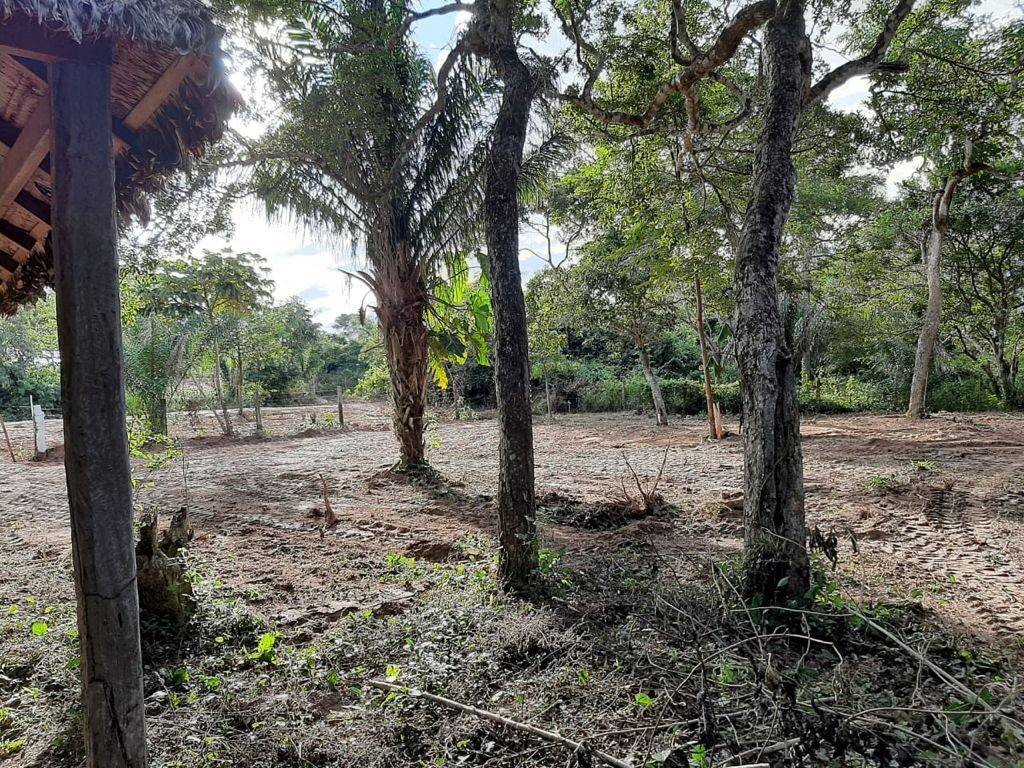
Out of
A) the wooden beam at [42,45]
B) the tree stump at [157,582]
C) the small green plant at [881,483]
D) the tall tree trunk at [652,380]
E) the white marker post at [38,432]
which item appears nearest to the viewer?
the wooden beam at [42,45]

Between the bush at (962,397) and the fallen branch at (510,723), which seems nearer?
the fallen branch at (510,723)

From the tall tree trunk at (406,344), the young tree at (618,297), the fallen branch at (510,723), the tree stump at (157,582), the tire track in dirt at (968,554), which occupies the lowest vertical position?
the tire track in dirt at (968,554)

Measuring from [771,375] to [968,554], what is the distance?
2.99 metres

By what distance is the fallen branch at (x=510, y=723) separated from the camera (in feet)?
7.05

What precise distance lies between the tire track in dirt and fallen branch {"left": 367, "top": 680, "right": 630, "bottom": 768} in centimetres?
297

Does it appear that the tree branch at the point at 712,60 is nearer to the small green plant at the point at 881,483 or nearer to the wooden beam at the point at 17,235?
the wooden beam at the point at 17,235

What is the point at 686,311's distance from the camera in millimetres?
14852

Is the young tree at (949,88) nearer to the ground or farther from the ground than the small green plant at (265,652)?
farther from the ground

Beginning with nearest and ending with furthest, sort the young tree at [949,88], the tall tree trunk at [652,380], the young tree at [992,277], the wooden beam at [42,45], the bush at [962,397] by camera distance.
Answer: the wooden beam at [42,45], the young tree at [949,88], the young tree at [992,277], the tall tree trunk at [652,380], the bush at [962,397]

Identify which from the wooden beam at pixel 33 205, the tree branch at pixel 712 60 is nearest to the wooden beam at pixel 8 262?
the wooden beam at pixel 33 205

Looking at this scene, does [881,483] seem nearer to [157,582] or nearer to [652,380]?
[157,582]

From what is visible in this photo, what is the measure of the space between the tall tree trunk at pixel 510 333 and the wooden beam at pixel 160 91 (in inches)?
90.3

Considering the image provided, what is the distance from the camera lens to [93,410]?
6.66 feet

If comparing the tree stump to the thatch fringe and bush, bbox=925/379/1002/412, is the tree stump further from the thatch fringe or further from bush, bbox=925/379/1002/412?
bush, bbox=925/379/1002/412
